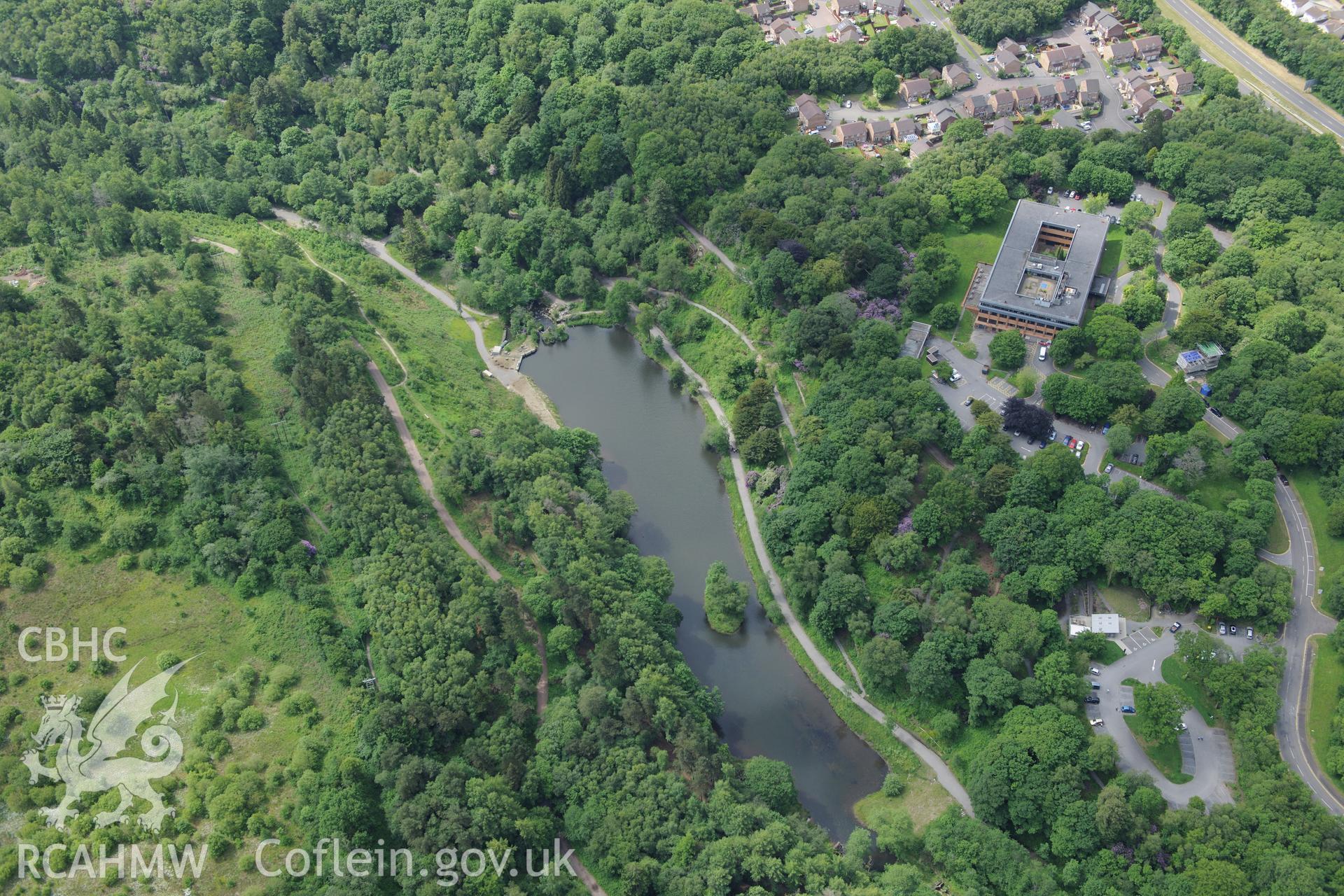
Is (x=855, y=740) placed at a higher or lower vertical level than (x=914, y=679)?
lower

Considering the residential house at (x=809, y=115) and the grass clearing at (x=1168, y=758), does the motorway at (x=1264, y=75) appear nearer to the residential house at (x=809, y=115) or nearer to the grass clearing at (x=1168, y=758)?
the residential house at (x=809, y=115)

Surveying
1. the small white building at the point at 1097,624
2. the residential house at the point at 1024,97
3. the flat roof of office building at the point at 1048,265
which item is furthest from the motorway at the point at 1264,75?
the small white building at the point at 1097,624

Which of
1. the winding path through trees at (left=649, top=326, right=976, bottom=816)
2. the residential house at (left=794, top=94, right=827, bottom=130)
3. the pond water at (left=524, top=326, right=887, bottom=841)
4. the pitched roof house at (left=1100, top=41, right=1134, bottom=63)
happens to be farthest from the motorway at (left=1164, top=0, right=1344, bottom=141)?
the pond water at (left=524, top=326, right=887, bottom=841)

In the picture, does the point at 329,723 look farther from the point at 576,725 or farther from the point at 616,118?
the point at 616,118

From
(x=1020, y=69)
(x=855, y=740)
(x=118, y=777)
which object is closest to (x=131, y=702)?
(x=118, y=777)

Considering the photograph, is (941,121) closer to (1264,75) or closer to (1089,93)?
(1089,93)

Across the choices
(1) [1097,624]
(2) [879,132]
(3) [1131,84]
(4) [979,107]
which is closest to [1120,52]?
(3) [1131,84]

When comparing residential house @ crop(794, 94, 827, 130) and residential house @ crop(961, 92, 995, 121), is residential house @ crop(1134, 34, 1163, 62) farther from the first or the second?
residential house @ crop(794, 94, 827, 130)
